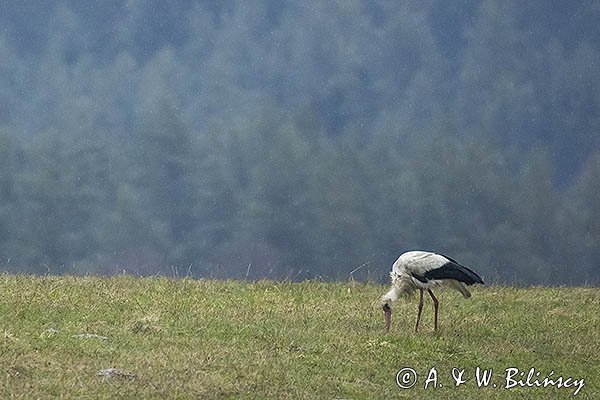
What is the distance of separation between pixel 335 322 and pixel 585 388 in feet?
17.4

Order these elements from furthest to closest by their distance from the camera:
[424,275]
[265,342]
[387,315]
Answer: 1. [424,275]
2. [387,315]
3. [265,342]

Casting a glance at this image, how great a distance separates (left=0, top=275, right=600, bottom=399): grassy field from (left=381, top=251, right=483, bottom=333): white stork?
67 centimetres

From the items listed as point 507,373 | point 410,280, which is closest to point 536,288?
point 410,280

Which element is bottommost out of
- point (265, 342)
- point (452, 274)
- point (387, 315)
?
point (265, 342)

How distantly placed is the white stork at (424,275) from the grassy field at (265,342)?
0.67 m

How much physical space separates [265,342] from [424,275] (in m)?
3.47

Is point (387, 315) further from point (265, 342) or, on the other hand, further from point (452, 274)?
point (265, 342)

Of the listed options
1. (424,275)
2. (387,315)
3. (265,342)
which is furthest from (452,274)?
(265,342)

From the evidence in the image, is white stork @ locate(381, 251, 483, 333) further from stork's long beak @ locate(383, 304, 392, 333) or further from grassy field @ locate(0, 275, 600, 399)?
grassy field @ locate(0, 275, 600, 399)

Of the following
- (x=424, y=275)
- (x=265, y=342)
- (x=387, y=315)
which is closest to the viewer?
(x=265, y=342)

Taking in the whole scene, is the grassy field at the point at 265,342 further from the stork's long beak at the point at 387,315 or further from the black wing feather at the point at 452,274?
the black wing feather at the point at 452,274

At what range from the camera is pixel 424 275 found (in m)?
19.7

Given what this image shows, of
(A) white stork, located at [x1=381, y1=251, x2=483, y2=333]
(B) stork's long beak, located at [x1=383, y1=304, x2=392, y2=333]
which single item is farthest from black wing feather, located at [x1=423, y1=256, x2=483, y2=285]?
(B) stork's long beak, located at [x1=383, y1=304, x2=392, y2=333]

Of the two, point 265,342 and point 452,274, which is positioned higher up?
point 452,274
